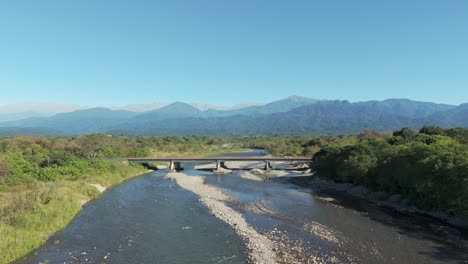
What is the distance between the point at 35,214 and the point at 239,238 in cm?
2005

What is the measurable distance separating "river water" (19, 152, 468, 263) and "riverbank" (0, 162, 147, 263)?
3.56 feet

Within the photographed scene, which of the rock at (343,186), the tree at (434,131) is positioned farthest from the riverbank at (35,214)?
the tree at (434,131)

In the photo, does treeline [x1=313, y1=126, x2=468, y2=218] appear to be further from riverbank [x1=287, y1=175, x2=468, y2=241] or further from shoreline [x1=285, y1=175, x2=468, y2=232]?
riverbank [x1=287, y1=175, x2=468, y2=241]

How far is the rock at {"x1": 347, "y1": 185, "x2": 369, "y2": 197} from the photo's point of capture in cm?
5872

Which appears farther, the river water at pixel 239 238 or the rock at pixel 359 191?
the rock at pixel 359 191

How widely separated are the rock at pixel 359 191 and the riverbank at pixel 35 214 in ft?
133

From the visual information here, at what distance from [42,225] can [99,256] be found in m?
9.68

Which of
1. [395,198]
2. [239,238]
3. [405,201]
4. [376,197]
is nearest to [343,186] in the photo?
[376,197]

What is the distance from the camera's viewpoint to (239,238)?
114 feet

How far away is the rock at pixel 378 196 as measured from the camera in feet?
177

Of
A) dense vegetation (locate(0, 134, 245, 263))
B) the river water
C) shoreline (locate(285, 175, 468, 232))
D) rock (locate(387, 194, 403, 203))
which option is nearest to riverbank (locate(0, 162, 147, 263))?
dense vegetation (locate(0, 134, 245, 263))

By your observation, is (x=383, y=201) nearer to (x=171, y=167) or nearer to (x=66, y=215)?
(x=66, y=215)

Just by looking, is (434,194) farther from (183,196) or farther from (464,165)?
(183,196)

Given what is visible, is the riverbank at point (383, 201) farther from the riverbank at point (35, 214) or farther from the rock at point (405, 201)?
the riverbank at point (35, 214)
